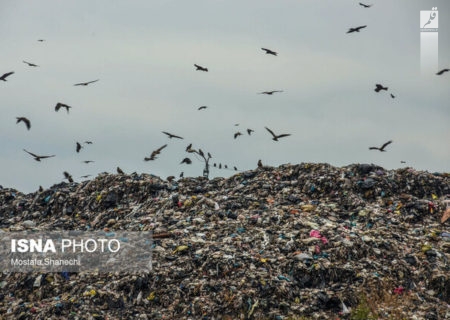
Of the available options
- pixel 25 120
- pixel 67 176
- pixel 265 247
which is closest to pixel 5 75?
pixel 25 120

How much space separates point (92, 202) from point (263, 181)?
333cm

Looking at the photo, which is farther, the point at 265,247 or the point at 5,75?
the point at 5,75

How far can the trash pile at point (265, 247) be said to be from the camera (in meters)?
9.68

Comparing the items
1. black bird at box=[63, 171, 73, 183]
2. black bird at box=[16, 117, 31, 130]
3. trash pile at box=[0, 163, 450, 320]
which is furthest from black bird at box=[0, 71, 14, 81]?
black bird at box=[63, 171, 73, 183]

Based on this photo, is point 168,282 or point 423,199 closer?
point 168,282

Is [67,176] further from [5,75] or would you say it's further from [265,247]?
[265,247]

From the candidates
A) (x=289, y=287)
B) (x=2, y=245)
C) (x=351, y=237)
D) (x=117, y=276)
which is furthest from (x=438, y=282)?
(x=2, y=245)

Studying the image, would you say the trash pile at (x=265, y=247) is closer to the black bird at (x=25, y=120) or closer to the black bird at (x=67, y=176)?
the black bird at (x=67, y=176)

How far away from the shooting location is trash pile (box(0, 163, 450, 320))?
31.8 feet

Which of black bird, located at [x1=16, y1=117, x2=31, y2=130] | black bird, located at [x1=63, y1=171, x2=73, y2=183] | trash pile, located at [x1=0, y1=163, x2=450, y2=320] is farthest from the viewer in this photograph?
black bird, located at [x1=63, y1=171, x2=73, y2=183]

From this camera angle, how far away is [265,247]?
10.8m

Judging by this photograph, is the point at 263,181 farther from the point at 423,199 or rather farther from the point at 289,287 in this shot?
the point at 289,287

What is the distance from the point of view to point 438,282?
1028cm

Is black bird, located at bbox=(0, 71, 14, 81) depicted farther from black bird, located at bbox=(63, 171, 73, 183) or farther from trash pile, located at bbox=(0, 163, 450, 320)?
black bird, located at bbox=(63, 171, 73, 183)
